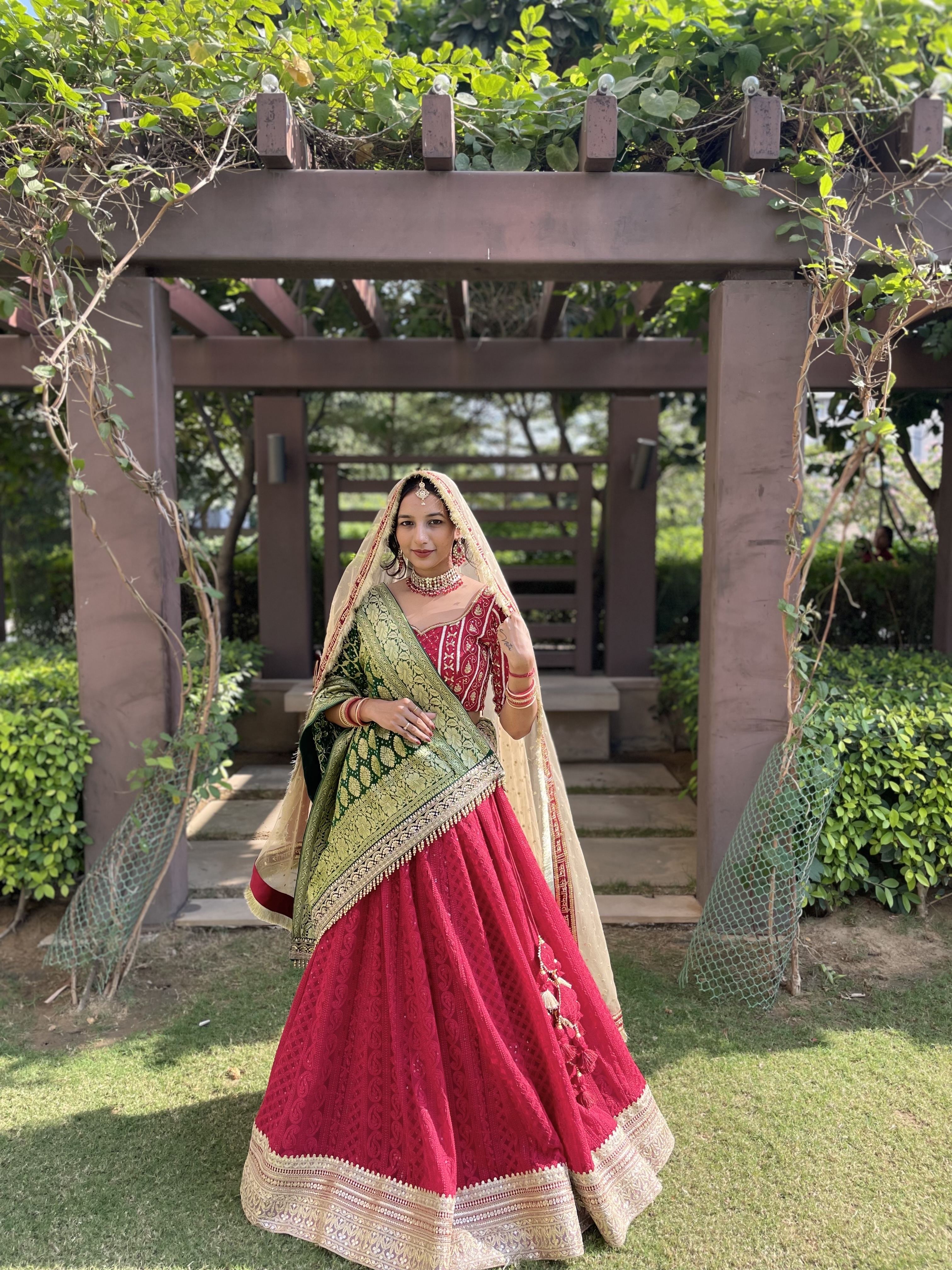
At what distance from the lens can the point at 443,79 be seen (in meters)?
2.81

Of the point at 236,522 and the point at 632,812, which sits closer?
the point at 632,812

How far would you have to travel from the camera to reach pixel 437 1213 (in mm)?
1864

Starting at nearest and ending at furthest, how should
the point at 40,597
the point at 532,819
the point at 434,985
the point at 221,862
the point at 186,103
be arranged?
the point at 434,985 → the point at 532,819 → the point at 186,103 → the point at 221,862 → the point at 40,597

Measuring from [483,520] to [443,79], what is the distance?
402 centimetres

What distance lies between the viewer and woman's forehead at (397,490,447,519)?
2074 mm

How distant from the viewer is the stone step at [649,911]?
3.54m

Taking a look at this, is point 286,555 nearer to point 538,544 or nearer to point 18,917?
point 538,544

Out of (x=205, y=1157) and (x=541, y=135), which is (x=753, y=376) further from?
(x=205, y=1157)

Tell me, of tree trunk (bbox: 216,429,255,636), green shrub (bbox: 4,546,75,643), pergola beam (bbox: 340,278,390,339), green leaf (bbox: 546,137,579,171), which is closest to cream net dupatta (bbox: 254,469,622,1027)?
green leaf (bbox: 546,137,579,171)

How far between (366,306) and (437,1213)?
3.97 metres

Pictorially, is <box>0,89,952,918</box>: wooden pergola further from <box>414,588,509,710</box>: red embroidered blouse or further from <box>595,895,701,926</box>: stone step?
<box>414,588,509,710</box>: red embroidered blouse

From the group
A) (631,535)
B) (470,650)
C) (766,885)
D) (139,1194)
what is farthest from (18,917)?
(631,535)

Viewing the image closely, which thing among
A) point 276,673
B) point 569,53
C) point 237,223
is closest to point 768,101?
point 237,223

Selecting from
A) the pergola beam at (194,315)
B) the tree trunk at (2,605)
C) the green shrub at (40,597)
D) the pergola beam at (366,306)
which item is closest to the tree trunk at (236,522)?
the pergola beam at (194,315)
